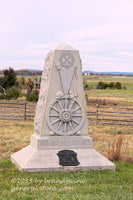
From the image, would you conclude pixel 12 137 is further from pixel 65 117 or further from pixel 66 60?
pixel 66 60

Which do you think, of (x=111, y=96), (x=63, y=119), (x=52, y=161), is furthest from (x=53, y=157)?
(x=111, y=96)

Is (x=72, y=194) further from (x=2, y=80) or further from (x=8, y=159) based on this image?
(x=2, y=80)

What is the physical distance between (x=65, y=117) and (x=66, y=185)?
2076 millimetres

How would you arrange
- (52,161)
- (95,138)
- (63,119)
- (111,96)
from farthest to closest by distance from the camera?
(111,96) → (95,138) → (63,119) → (52,161)

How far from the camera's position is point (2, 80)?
38.6m

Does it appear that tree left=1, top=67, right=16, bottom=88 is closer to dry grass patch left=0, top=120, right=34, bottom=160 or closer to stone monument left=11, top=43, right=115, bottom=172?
dry grass patch left=0, top=120, right=34, bottom=160

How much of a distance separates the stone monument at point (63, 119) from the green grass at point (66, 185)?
477mm

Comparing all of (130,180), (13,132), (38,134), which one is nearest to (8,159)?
(38,134)

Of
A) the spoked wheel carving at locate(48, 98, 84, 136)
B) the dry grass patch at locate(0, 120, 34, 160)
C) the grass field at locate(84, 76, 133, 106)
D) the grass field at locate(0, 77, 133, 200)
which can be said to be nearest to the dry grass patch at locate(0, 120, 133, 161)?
the dry grass patch at locate(0, 120, 34, 160)

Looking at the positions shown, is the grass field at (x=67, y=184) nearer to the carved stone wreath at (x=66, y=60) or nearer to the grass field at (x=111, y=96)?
the carved stone wreath at (x=66, y=60)

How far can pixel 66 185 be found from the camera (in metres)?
7.02

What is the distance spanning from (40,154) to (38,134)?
679mm

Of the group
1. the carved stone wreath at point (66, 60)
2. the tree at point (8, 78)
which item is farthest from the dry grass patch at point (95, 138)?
the tree at point (8, 78)

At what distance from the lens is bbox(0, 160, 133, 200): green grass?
20.4ft
